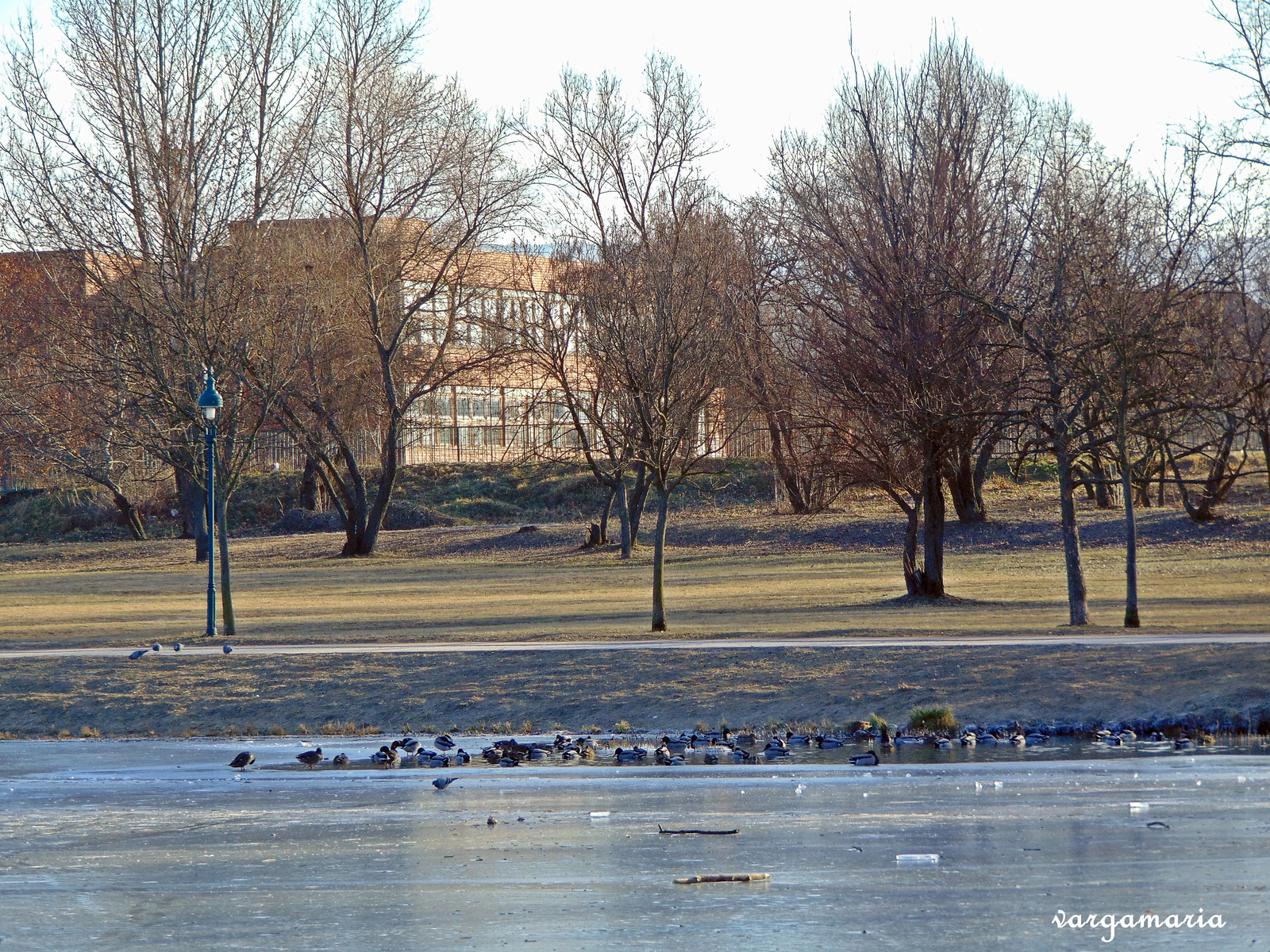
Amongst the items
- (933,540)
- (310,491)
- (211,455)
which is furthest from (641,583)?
(310,491)

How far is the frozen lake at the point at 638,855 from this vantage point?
24.2 feet

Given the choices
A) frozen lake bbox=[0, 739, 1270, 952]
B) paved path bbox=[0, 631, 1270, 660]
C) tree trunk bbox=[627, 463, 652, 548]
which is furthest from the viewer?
tree trunk bbox=[627, 463, 652, 548]

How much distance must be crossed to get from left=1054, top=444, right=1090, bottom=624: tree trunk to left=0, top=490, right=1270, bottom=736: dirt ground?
81cm

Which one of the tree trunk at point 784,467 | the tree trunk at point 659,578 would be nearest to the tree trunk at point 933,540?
the tree trunk at point 784,467

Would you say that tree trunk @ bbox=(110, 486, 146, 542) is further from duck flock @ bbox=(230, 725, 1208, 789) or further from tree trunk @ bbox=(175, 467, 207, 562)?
duck flock @ bbox=(230, 725, 1208, 789)

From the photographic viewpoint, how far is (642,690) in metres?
18.4

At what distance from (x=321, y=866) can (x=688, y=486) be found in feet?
175

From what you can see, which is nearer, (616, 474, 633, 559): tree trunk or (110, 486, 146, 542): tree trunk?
(616, 474, 633, 559): tree trunk

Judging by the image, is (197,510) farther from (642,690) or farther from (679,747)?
(679,747)

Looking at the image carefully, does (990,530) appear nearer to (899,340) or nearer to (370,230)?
(899,340)

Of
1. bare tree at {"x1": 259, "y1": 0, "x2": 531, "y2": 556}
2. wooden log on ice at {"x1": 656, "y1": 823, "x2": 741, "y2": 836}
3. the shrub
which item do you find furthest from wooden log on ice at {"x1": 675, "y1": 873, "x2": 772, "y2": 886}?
bare tree at {"x1": 259, "y1": 0, "x2": 531, "y2": 556}

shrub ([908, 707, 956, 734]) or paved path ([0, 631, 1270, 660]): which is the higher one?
paved path ([0, 631, 1270, 660])

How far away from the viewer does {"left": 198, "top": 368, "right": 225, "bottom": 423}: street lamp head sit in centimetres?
2455

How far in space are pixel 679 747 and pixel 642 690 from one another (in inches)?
117
